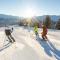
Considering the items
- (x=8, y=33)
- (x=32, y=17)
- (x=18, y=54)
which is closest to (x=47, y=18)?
(x=32, y=17)

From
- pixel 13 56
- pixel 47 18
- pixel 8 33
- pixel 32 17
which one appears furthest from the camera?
pixel 47 18

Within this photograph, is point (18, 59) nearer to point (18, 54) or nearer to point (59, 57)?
point (18, 54)

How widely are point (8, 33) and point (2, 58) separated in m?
7.84

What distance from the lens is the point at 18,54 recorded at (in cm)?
907

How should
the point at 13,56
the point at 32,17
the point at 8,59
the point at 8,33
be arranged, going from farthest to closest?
the point at 32,17
the point at 8,33
the point at 13,56
the point at 8,59

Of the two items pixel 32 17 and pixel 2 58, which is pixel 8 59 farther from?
pixel 32 17

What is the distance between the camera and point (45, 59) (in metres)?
8.14

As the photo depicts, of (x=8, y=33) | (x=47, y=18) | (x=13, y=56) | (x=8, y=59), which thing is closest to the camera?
(x=8, y=59)

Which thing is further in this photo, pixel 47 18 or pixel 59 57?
pixel 47 18

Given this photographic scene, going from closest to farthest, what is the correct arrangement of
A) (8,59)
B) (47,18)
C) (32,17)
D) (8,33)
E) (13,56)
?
1. (8,59)
2. (13,56)
3. (8,33)
4. (32,17)
5. (47,18)

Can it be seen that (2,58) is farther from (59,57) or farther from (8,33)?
(8,33)

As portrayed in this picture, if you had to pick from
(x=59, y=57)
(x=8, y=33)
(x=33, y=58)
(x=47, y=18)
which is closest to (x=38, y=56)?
(x=33, y=58)

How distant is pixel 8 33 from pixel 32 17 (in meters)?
40.2

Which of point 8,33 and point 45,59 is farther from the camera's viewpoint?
point 8,33
